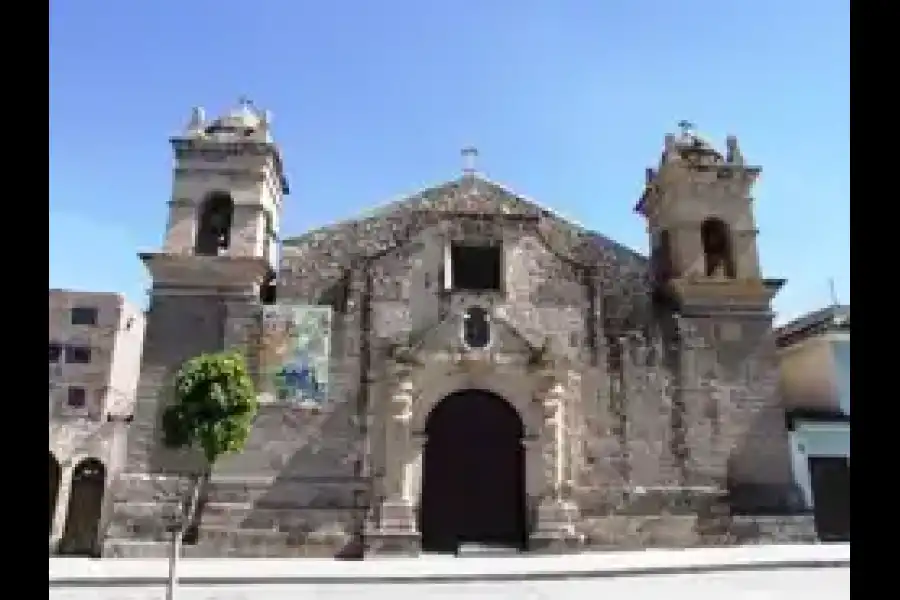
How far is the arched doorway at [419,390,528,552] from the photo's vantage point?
1536 centimetres

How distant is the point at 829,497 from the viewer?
1667 centimetres

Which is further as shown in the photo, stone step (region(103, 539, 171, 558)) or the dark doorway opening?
the dark doorway opening

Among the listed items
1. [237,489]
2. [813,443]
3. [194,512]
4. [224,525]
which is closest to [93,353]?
[237,489]

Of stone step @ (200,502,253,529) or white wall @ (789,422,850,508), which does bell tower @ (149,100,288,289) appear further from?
white wall @ (789,422,850,508)

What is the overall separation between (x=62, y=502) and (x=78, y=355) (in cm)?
1415

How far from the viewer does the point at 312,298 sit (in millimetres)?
16516

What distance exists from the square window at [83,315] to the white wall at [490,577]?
1987 centimetres

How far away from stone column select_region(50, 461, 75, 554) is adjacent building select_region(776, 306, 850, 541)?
1696 cm

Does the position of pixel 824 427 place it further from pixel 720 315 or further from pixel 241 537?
pixel 241 537

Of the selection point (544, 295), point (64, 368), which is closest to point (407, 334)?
point (544, 295)

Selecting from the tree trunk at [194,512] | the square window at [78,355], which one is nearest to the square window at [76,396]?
the square window at [78,355]

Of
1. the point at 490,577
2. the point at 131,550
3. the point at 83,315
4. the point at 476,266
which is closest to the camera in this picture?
the point at 490,577

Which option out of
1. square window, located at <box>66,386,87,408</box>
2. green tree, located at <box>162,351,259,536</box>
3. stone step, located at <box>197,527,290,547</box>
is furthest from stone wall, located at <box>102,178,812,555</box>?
square window, located at <box>66,386,87,408</box>
